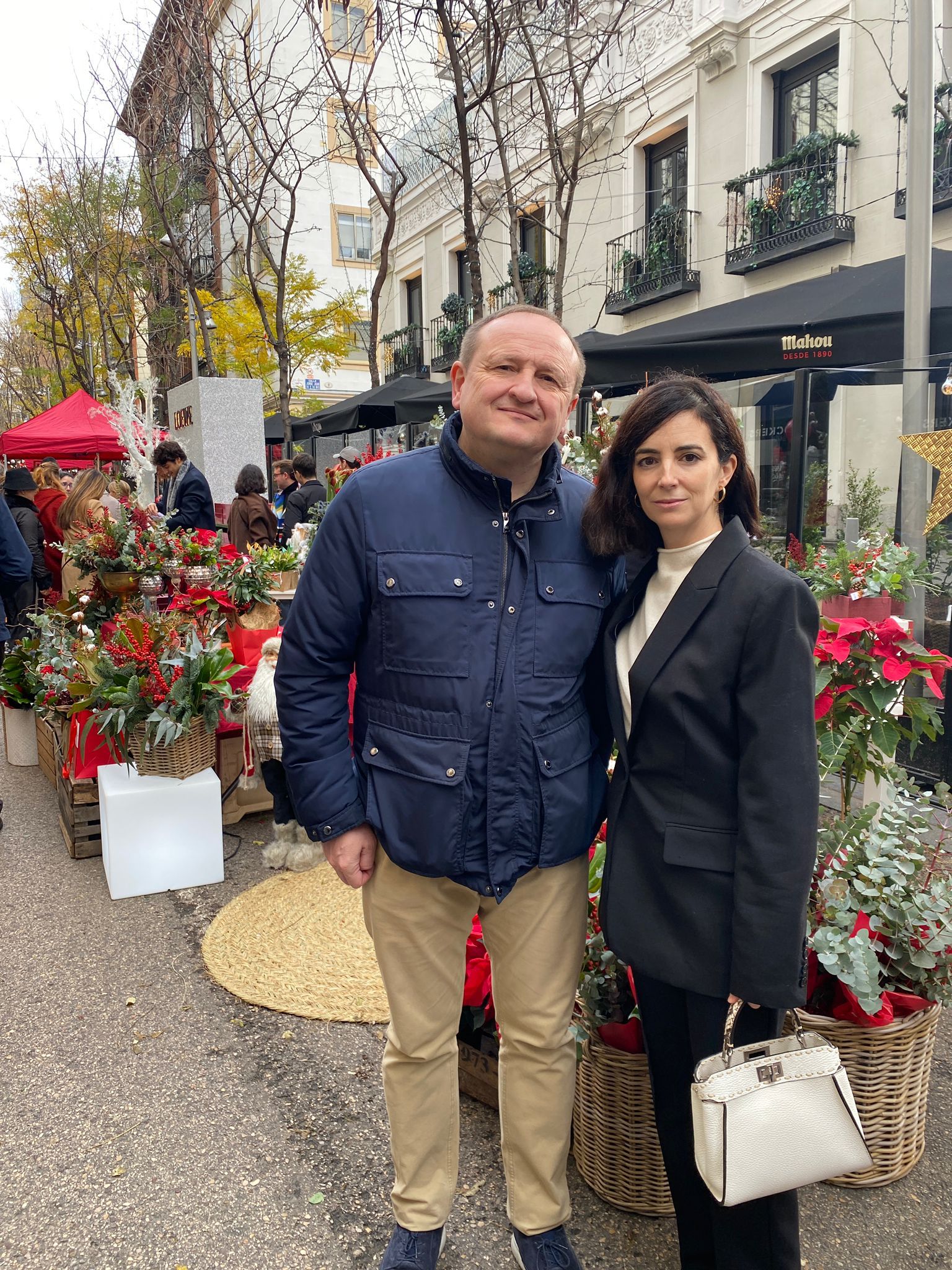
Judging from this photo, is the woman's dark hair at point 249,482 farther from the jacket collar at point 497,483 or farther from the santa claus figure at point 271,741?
the jacket collar at point 497,483

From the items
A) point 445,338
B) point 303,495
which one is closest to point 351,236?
point 445,338

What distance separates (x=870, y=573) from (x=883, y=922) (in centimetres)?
162

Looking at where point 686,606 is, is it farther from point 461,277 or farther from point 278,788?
point 461,277

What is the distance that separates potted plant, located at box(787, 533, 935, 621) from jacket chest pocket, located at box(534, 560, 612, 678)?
173 centimetres

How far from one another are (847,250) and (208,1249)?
11212 mm

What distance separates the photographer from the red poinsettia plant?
288cm

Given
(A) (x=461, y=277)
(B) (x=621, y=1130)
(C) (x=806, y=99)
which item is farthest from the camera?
(A) (x=461, y=277)

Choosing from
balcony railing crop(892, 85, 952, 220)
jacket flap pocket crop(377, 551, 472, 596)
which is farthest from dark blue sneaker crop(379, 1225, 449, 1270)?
balcony railing crop(892, 85, 952, 220)

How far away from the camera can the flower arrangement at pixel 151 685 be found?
411 centimetres

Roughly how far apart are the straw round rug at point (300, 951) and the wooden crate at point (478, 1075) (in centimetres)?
53

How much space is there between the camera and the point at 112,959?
356cm

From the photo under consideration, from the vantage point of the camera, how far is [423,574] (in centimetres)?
191

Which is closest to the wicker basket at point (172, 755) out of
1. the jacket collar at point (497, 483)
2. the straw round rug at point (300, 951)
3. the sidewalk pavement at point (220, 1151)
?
the straw round rug at point (300, 951)

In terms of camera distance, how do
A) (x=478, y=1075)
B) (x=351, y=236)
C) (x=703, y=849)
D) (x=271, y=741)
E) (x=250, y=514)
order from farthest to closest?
1. (x=351, y=236)
2. (x=250, y=514)
3. (x=271, y=741)
4. (x=478, y=1075)
5. (x=703, y=849)
